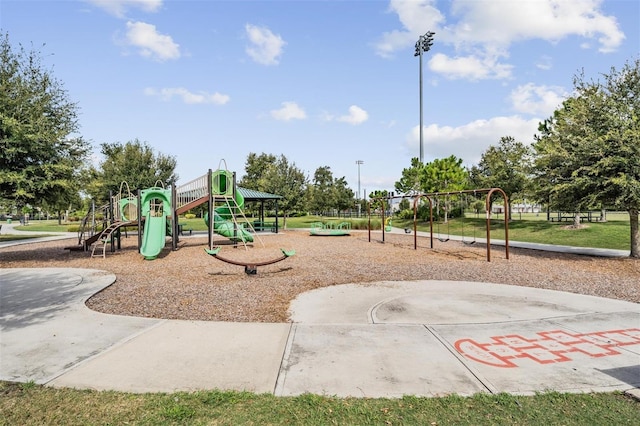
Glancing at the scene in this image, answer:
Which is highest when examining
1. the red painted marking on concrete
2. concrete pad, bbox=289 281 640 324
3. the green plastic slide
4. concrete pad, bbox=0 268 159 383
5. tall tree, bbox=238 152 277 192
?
tall tree, bbox=238 152 277 192

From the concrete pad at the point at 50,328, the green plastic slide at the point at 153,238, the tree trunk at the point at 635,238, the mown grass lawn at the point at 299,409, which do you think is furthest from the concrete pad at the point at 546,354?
the green plastic slide at the point at 153,238

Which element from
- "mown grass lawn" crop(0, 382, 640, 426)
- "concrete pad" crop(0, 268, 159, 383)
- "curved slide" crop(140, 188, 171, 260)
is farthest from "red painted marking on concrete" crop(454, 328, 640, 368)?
"curved slide" crop(140, 188, 171, 260)

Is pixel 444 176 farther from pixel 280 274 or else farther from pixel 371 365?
pixel 371 365

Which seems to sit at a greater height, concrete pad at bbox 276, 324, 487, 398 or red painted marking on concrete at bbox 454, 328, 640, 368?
concrete pad at bbox 276, 324, 487, 398

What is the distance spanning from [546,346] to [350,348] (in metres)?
2.66

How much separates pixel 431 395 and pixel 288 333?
7.99 feet

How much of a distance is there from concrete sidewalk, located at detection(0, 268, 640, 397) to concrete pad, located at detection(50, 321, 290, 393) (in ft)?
0.04

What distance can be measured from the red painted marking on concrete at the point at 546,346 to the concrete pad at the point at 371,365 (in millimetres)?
442

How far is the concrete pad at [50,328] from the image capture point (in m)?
4.29

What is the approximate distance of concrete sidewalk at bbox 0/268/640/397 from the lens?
3814 millimetres

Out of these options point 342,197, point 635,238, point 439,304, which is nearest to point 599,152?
point 635,238

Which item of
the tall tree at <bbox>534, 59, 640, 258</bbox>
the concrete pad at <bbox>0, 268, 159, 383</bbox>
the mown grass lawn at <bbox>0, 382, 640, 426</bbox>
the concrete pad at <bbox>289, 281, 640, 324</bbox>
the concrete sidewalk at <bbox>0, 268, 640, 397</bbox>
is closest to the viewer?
the mown grass lawn at <bbox>0, 382, 640, 426</bbox>

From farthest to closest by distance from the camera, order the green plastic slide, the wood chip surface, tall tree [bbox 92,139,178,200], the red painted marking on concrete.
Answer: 1. tall tree [bbox 92,139,178,200]
2. the green plastic slide
3. the wood chip surface
4. the red painted marking on concrete

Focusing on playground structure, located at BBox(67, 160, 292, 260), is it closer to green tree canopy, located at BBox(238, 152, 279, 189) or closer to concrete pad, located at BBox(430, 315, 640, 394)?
concrete pad, located at BBox(430, 315, 640, 394)
